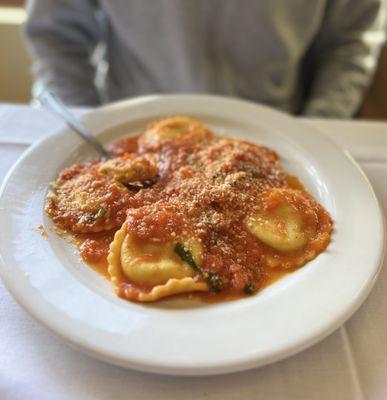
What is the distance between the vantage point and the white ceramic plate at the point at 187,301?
87 centimetres

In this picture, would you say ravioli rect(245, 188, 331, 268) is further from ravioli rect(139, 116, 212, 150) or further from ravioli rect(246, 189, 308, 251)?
ravioli rect(139, 116, 212, 150)

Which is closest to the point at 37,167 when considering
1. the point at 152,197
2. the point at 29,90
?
the point at 152,197

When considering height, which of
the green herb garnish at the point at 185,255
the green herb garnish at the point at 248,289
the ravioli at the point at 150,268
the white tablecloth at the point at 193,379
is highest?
the green herb garnish at the point at 185,255

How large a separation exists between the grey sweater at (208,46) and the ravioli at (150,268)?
1196mm

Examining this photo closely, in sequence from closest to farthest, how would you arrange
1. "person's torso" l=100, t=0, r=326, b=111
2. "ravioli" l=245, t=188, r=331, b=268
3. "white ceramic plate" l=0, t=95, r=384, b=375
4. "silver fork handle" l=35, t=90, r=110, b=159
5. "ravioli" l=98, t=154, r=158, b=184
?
"white ceramic plate" l=0, t=95, r=384, b=375, "ravioli" l=245, t=188, r=331, b=268, "ravioli" l=98, t=154, r=158, b=184, "silver fork handle" l=35, t=90, r=110, b=159, "person's torso" l=100, t=0, r=326, b=111

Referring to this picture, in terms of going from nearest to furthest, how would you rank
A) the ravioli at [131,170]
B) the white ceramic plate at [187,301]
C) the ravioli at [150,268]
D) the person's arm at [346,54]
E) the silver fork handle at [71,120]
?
the white ceramic plate at [187,301] → the ravioli at [150,268] → the ravioli at [131,170] → the silver fork handle at [71,120] → the person's arm at [346,54]

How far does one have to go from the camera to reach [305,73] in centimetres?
244

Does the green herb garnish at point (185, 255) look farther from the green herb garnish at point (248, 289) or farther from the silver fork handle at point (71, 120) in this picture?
the silver fork handle at point (71, 120)

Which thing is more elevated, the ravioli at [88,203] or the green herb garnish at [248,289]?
the ravioli at [88,203]

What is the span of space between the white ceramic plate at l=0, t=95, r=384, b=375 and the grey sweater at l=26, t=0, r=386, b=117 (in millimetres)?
875

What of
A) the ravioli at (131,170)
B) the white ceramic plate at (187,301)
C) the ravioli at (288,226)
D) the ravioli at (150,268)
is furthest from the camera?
the ravioli at (131,170)

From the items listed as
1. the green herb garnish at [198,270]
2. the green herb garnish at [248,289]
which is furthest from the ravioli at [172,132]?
the green herb garnish at [248,289]

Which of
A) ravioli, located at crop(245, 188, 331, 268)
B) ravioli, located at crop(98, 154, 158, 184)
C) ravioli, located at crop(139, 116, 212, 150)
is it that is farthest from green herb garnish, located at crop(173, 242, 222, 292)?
ravioli, located at crop(139, 116, 212, 150)

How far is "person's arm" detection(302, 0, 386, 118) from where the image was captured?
2.13 metres
